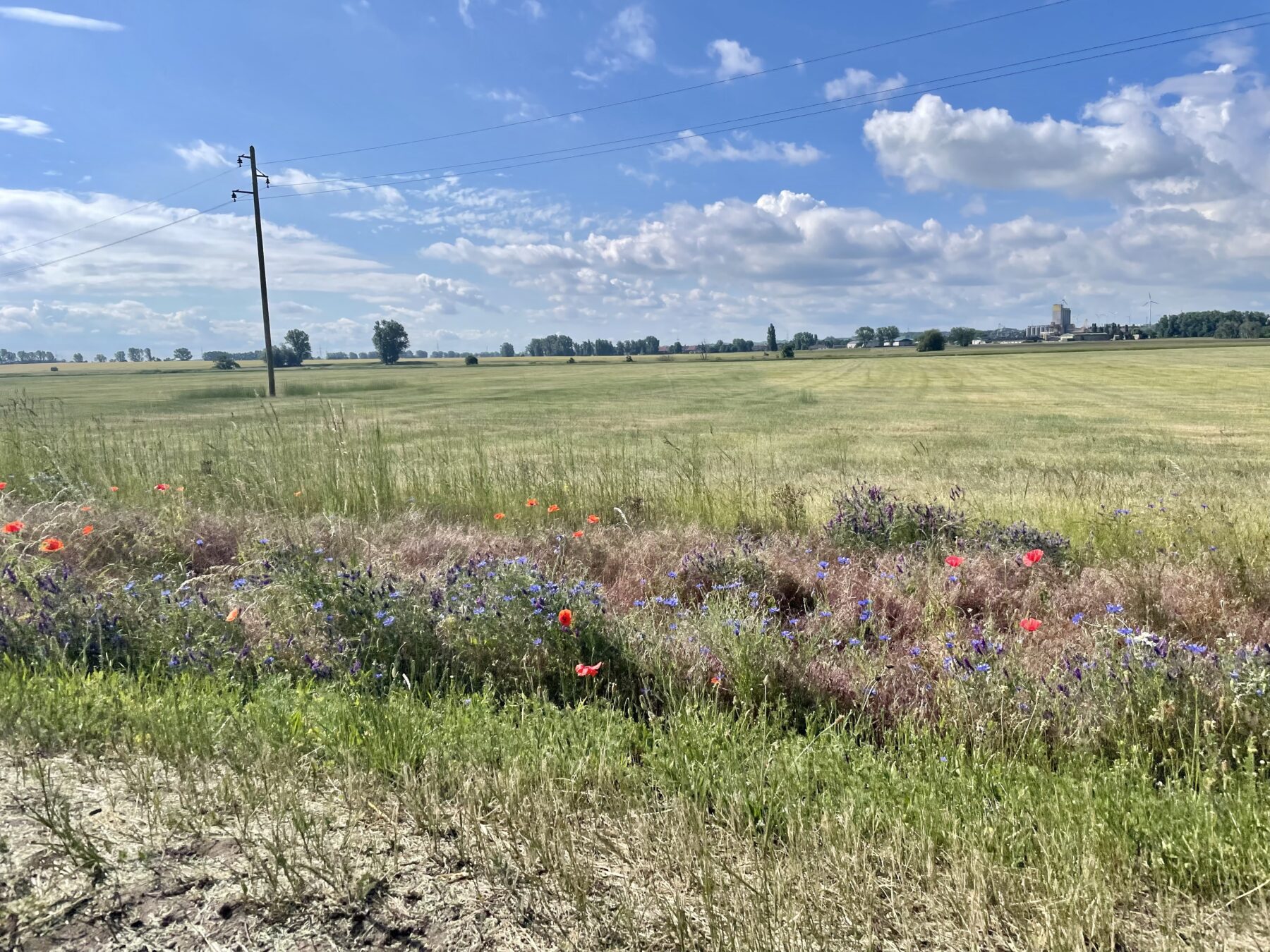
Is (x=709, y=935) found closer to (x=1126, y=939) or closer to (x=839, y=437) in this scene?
(x=1126, y=939)

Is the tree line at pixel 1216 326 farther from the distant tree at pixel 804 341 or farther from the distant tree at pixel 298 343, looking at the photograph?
the distant tree at pixel 298 343

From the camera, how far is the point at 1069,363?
6806 cm

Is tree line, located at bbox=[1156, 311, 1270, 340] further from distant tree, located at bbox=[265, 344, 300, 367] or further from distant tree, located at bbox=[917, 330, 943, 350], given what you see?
distant tree, located at bbox=[265, 344, 300, 367]

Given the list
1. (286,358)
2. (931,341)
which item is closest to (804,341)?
(931,341)

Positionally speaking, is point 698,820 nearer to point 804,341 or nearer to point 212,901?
point 212,901

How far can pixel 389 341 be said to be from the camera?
131 meters

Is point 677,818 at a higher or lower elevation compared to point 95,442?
lower

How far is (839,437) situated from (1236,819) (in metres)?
15.9

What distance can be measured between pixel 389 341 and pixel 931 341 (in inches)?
3802

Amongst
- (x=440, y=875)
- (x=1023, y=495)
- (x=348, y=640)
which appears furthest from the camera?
(x=1023, y=495)

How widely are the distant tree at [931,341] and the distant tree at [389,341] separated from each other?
94.3 metres

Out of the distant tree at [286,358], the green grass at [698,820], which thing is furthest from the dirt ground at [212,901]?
the distant tree at [286,358]

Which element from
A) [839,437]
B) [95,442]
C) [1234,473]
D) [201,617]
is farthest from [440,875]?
[839,437]

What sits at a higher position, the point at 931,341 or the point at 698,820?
the point at 931,341
